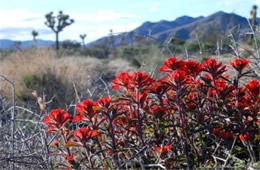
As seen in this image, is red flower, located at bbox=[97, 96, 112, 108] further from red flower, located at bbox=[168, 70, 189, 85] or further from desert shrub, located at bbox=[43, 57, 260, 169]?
red flower, located at bbox=[168, 70, 189, 85]

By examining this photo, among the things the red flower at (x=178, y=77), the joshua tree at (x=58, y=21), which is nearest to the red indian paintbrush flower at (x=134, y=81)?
the red flower at (x=178, y=77)

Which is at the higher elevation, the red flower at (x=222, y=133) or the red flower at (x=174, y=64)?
the red flower at (x=174, y=64)

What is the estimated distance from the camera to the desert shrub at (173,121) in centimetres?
271

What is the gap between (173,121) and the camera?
2.88m

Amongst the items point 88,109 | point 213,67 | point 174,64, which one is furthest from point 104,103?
point 213,67

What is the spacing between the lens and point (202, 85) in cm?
291

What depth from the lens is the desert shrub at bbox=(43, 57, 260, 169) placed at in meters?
2.71

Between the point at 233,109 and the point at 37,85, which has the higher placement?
the point at 233,109

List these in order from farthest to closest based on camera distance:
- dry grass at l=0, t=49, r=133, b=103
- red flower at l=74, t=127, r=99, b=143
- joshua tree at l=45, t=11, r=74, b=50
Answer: joshua tree at l=45, t=11, r=74, b=50
dry grass at l=0, t=49, r=133, b=103
red flower at l=74, t=127, r=99, b=143

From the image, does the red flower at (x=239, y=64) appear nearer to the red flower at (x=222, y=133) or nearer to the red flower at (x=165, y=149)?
the red flower at (x=222, y=133)

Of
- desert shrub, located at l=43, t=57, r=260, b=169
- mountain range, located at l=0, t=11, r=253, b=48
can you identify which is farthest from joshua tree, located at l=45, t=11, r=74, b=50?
desert shrub, located at l=43, t=57, r=260, b=169

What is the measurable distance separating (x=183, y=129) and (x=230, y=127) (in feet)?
1.02

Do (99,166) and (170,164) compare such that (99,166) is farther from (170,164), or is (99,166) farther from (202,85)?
(202,85)

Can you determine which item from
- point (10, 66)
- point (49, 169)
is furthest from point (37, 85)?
point (49, 169)
